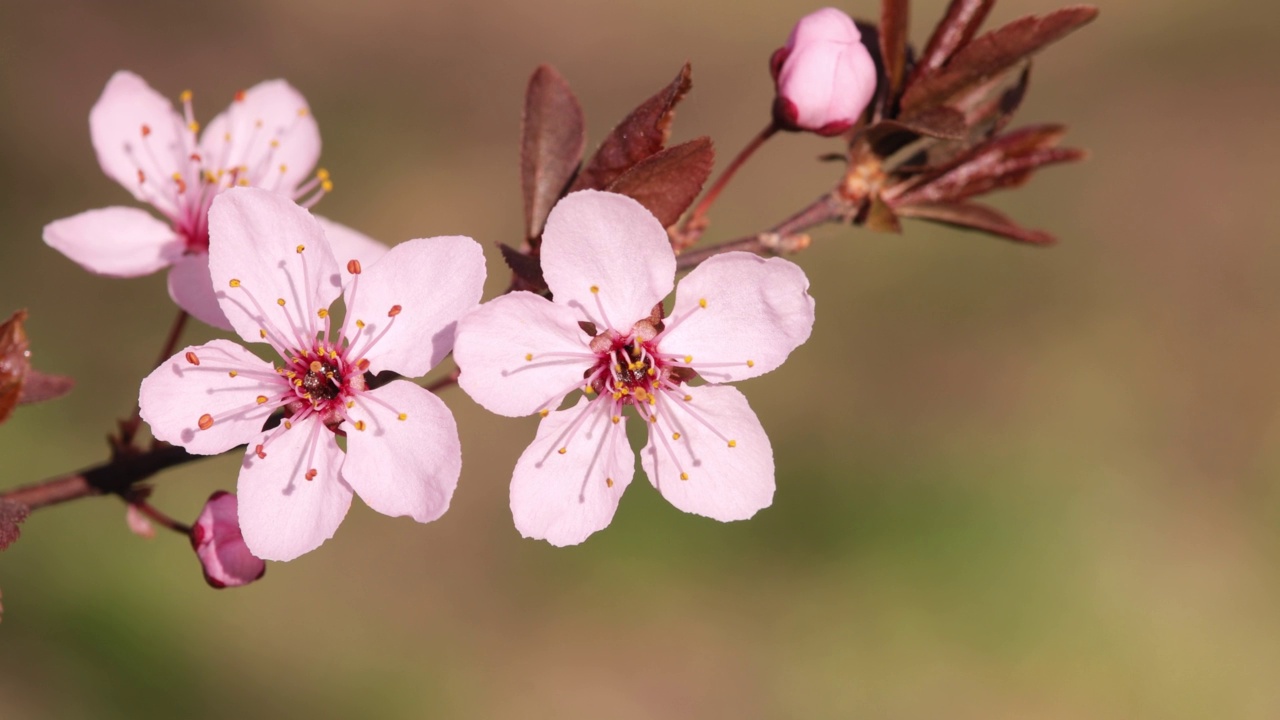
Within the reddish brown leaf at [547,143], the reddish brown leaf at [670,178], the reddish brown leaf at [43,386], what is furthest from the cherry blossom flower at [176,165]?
the reddish brown leaf at [670,178]

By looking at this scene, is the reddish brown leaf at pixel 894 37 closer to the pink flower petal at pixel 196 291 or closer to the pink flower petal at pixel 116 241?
the pink flower petal at pixel 196 291

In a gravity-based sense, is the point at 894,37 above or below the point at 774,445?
Result: above

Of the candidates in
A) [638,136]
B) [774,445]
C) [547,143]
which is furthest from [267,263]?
[774,445]

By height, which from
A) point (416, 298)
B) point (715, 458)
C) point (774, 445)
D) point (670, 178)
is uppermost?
point (670, 178)

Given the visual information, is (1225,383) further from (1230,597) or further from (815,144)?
(815,144)

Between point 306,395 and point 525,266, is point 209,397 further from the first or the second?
point 525,266

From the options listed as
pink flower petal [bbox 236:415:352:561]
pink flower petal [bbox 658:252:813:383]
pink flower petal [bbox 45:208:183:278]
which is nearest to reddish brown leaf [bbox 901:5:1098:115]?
pink flower petal [bbox 658:252:813:383]
